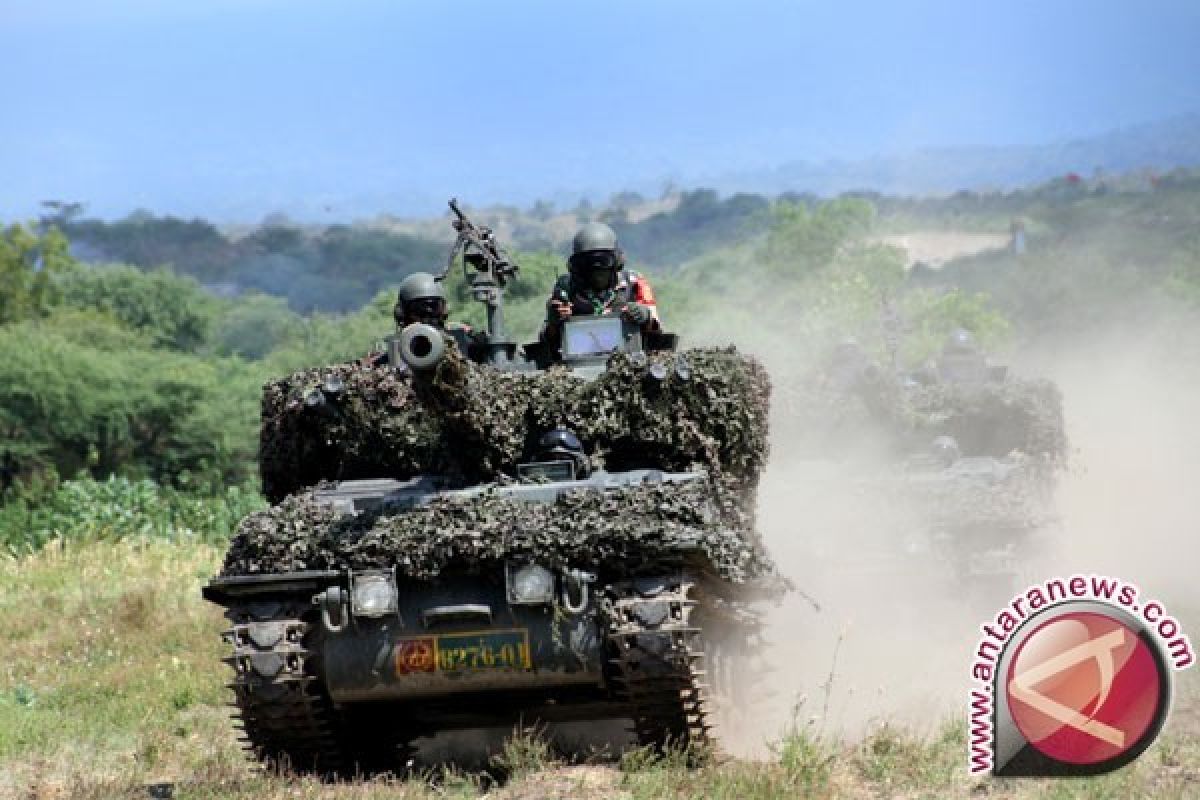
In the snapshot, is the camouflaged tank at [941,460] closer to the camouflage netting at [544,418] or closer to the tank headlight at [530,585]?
the camouflage netting at [544,418]

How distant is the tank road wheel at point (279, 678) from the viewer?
33.7 feet

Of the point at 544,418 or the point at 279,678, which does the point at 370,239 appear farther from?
the point at 279,678

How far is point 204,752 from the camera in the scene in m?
12.5

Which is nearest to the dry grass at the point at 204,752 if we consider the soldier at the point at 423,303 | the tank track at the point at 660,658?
the tank track at the point at 660,658

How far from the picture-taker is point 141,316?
67.2 meters

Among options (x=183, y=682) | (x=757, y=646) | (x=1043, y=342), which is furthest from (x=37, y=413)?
(x=757, y=646)

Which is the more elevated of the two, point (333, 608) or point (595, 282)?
point (595, 282)

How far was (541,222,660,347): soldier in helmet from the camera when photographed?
13656 millimetres

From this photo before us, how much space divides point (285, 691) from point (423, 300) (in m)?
4.36

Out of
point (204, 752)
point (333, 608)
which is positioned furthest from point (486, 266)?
point (333, 608)

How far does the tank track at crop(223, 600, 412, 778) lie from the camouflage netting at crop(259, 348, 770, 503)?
1605mm

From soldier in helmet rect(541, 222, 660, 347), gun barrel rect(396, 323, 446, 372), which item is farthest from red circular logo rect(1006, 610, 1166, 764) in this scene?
soldier in helmet rect(541, 222, 660, 347)

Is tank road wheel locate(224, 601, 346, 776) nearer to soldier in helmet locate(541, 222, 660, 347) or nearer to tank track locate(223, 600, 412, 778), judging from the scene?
tank track locate(223, 600, 412, 778)

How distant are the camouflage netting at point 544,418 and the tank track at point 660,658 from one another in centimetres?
157
